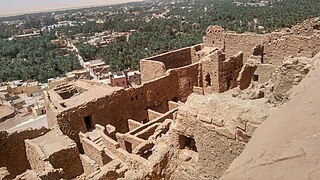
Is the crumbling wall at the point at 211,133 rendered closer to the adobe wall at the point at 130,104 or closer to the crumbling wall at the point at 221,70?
the adobe wall at the point at 130,104

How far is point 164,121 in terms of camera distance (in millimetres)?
14188

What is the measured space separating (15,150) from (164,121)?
22.5 feet

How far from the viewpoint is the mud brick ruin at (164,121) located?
6660 millimetres

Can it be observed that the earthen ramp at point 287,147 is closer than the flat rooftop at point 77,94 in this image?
Yes

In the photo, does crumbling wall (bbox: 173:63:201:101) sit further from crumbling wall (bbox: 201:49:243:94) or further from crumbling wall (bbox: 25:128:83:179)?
crumbling wall (bbox: 25:128:83:179)

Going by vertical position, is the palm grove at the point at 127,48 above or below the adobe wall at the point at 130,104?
below

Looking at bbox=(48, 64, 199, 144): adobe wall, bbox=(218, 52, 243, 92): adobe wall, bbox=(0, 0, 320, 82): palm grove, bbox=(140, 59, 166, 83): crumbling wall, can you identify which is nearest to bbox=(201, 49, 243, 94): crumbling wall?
bbox=(218, 52, 243, 92): adobe wall

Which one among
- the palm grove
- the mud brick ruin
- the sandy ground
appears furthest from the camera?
the palm grove

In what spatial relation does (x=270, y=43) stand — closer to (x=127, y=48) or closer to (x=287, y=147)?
(x=287, y=147)

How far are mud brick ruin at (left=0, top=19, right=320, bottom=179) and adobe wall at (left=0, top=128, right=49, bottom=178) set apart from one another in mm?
43

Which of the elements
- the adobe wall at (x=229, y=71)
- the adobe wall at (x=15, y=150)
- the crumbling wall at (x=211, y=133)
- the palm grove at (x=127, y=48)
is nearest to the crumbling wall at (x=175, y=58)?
the adobe wall at (x=229, y=71)

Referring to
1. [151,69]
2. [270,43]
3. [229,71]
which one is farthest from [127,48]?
[270,43]

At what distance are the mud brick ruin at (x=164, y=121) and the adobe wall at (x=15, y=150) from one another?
43 millimetres

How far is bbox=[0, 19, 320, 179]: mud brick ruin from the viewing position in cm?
666
